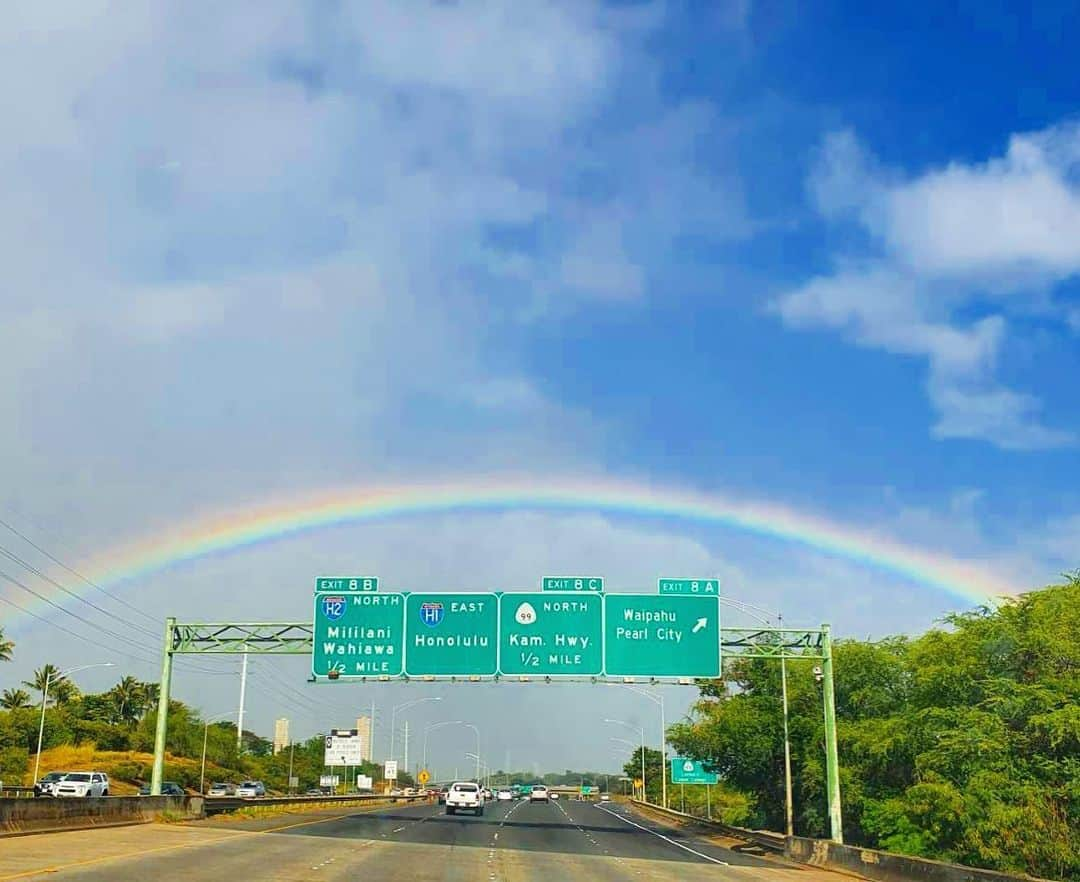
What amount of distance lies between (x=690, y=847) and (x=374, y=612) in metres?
16.5

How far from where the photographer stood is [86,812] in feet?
136

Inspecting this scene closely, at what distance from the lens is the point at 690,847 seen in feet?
160

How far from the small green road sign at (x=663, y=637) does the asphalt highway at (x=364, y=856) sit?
6652 mm

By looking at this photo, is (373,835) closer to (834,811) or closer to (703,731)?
(834,811)

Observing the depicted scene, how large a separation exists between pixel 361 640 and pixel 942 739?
76.7ft

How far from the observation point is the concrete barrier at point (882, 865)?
25208mm

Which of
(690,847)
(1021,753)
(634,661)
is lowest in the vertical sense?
(690,847)

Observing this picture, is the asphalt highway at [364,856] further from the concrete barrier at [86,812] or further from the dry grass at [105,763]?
the dry grass at [105,763]

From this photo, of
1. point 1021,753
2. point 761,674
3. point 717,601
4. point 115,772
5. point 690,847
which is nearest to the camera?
point 1021,753

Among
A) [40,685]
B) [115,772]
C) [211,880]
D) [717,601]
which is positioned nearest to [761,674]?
[717,601]

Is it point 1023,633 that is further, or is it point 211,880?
point 1023,633

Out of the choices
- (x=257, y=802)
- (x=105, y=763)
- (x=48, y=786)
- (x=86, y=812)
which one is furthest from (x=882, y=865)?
(x=105, y=763)

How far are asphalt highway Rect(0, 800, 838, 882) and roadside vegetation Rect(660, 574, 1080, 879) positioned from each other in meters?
8.35

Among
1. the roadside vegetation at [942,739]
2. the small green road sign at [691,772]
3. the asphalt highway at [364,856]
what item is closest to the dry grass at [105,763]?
the small green road sign at [691,772]
